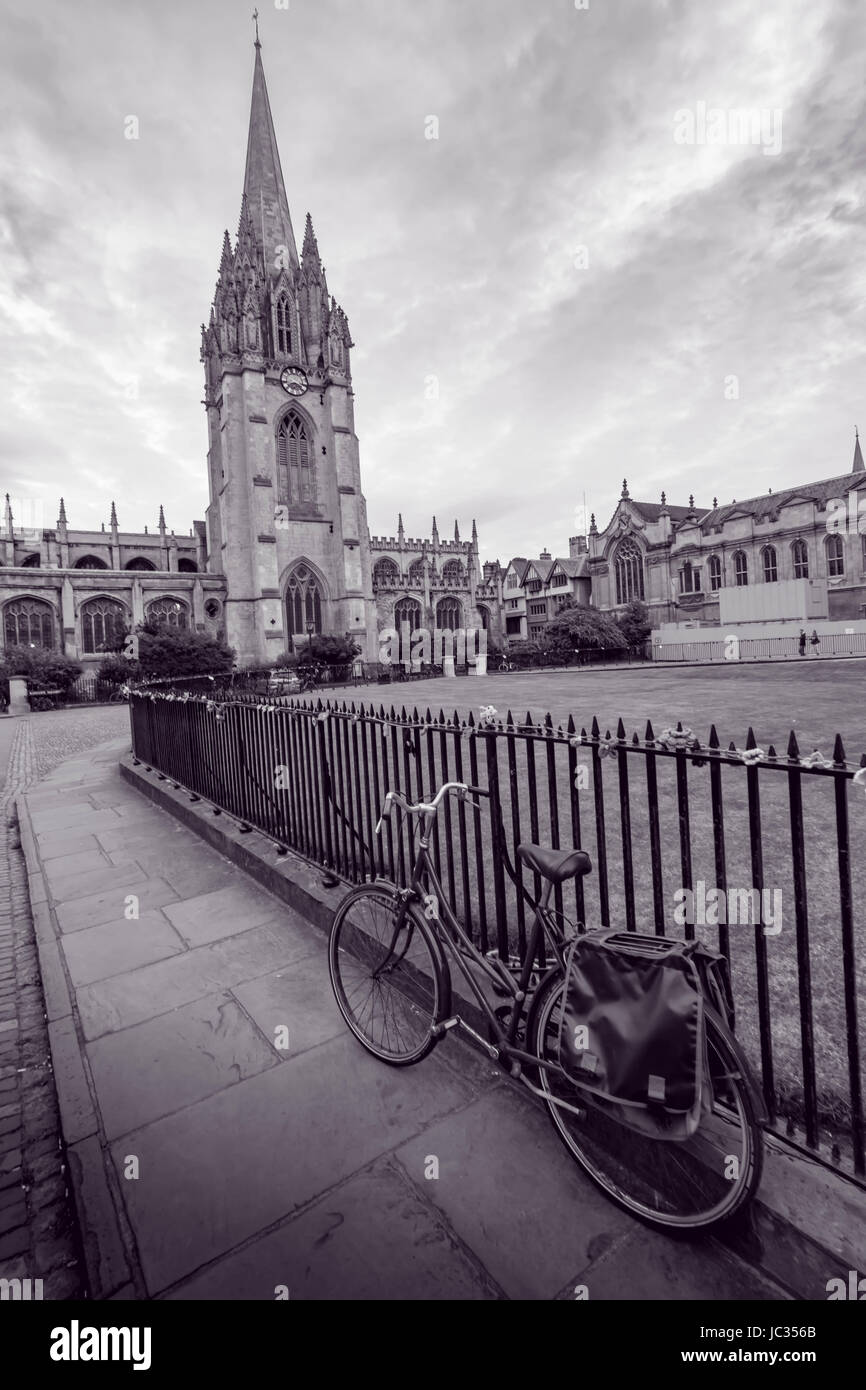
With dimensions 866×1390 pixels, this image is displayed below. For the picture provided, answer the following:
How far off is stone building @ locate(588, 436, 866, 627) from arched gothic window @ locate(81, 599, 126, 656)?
39333 mm

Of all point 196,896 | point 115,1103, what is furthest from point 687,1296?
point 196,896

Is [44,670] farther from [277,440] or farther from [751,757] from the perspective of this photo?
[751,757]

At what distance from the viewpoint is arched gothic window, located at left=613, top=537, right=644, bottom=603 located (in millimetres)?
53031

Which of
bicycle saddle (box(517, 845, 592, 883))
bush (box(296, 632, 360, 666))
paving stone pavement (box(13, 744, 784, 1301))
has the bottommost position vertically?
paving stone pavement (box(13, 744, 784, 1301))

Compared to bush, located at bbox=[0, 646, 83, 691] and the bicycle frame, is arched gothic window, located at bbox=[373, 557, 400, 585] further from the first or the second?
the bicycle frame

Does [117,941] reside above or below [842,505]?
below

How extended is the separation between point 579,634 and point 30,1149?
40713 millimetres

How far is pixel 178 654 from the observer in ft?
111

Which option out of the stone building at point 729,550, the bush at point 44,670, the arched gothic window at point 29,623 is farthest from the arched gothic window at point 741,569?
the arched gothic window at point 29,623

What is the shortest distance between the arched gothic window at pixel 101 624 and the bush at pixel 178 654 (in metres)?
8.24

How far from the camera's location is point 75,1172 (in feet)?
7.17

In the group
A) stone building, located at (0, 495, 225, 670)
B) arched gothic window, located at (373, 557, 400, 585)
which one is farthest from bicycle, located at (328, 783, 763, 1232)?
arched gothic window, located at (373, 557, 400, 585)
